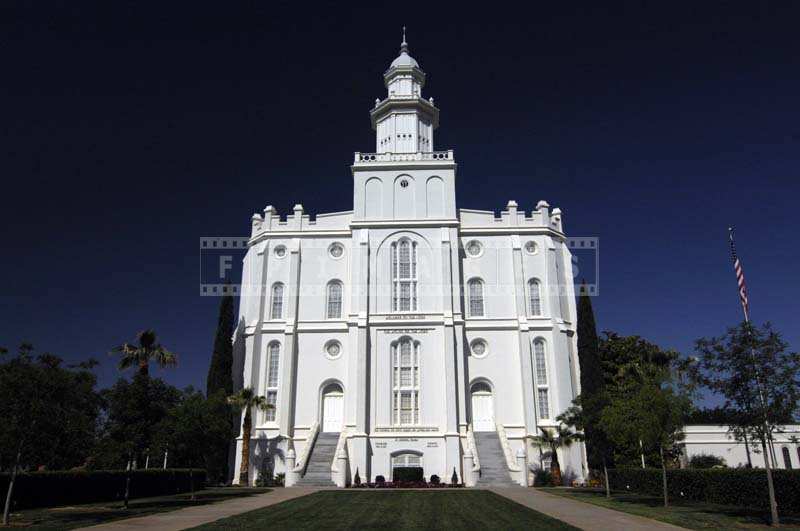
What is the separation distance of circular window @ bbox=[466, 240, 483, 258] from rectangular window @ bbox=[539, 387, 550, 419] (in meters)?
9.99

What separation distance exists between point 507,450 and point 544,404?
4.79m

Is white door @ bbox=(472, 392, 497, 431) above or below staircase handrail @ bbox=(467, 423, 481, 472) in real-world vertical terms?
above

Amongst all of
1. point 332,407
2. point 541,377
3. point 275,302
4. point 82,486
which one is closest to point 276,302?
point 275,302

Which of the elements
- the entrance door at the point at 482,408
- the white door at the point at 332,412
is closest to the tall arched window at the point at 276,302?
the white door at the point at 332,412

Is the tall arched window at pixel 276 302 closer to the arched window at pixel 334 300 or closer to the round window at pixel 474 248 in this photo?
the arched window at pixel 334 300

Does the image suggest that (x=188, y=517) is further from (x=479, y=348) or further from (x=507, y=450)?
(x=479, y=348)

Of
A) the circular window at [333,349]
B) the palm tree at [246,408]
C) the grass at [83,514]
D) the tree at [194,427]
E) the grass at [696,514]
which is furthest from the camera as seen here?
the circular window at [333,349]

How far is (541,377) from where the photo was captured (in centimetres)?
3784

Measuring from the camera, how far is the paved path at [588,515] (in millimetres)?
14836

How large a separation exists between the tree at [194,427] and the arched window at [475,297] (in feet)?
62.0

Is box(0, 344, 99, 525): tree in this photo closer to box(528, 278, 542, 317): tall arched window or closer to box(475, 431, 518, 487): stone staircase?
box(475, 431, 518, 487): stone staircase

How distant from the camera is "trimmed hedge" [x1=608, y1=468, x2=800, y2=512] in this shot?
1859 centimetres

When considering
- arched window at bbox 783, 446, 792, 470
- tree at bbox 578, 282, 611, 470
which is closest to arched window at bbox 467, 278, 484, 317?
tree at bbox 578, 282, 611, 470

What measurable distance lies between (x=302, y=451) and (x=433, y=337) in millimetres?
10386
